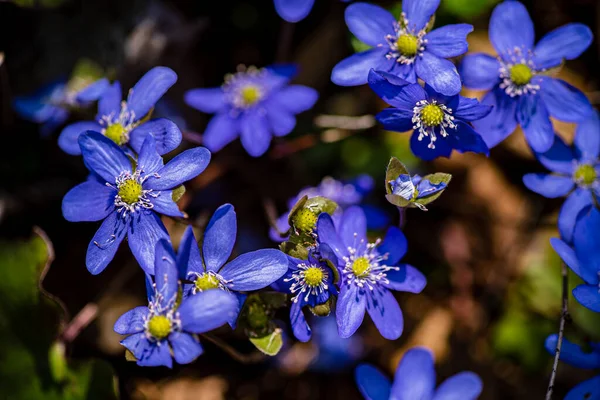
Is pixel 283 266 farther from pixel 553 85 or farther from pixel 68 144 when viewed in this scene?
pixel 553 85

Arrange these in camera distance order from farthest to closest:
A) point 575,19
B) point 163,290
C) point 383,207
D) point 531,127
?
1. point 575,19
2. point 383,207
3. point 531,127
4. point 163,290

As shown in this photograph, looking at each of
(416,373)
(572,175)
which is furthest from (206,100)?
(572,175)

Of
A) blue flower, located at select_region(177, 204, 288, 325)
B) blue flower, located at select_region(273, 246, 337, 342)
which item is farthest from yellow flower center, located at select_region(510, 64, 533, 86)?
blue flower, located at select_region(177, 204, 288, 325)

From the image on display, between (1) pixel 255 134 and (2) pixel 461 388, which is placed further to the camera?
(1) pixel 255 134

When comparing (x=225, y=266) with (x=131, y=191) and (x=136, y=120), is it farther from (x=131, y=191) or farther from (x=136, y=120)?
(x=136, y=120)

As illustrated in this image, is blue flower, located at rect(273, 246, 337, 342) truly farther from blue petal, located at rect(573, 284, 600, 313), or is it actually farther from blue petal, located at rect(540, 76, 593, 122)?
blue petal, located at rect(540, 76, 593, 122)

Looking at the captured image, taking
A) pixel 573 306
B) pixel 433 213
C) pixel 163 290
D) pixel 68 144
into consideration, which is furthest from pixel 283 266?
pixel 573 306
